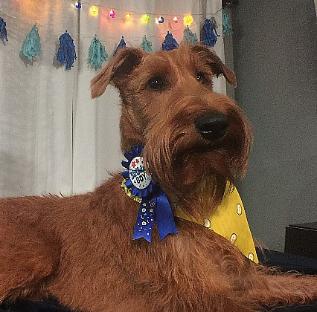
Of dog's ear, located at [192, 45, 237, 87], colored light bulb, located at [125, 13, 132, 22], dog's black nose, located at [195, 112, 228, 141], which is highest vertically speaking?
colored light bulb, located at [125, 13, 132, 22]

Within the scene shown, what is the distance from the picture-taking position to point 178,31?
2760 millimetres

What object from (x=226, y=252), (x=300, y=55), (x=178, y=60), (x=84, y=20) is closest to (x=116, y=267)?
(x=226, y=252)

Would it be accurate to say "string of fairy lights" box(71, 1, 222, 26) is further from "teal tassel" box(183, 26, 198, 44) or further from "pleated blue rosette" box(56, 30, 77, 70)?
"pleated blue rosette" box(56, 30, 77, 70)

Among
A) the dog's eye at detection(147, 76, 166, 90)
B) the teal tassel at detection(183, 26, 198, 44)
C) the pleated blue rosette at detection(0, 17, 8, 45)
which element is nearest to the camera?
the dog's eye at detection(147, 76, 166, 90)

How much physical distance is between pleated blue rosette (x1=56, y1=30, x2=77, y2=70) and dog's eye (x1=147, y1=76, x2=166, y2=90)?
3.61ft

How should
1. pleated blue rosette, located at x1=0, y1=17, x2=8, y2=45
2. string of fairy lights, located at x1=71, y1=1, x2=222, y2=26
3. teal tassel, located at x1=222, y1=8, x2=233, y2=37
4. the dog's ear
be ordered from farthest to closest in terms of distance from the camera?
teal tassel, located at x1=222, y1=8, x2=233, y2=37 → string of fairy lights, located at x1=71, y1=1, x2=222, y2=26 → pleated blue rosette, located at x1=0, y1=17, x2=8, y2=45 → the dog's ear

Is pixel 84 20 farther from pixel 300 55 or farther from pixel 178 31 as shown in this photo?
pixel 300 55

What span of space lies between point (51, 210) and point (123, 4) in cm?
145

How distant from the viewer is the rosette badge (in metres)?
1.32

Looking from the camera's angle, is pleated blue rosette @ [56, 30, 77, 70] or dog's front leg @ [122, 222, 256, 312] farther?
pleated blue rosette @ [56, 30, 77, 70]

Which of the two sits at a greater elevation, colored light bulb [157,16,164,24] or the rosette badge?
colored light bulb [157,16,164,24]

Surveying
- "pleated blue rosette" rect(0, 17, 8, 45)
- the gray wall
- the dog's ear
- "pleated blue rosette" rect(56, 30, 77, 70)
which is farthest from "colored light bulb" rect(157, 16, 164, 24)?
the dog's ear

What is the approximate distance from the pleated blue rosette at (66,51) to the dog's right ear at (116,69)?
93 centimetres

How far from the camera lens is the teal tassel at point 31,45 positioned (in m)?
2.39
